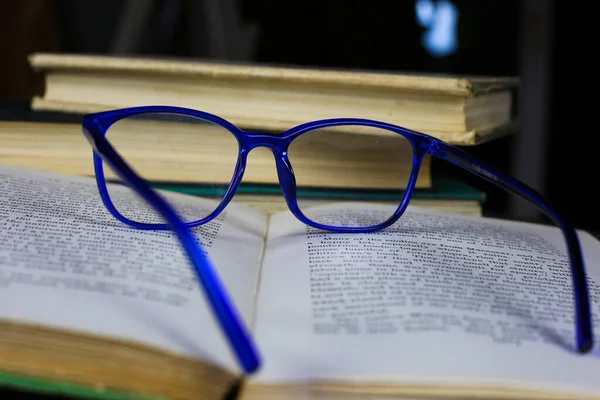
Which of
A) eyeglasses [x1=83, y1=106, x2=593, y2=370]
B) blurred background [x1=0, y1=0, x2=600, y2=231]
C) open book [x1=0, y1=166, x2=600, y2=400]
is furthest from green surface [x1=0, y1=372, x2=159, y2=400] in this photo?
blurred background [x1=0, y1=0, x2=600, y2=231]

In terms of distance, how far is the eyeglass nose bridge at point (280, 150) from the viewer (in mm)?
531

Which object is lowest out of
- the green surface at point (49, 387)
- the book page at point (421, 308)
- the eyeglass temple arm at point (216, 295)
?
the book page at point (421, 308)

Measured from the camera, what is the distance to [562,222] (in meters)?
0.45

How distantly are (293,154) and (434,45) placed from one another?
0.56 metres

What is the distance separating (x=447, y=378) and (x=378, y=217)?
25 centimetres

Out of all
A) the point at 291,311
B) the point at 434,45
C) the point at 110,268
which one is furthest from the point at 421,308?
the point at 434,45

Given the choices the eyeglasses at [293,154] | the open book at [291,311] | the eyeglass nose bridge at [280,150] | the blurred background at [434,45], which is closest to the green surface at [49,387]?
the open book at [291,311]

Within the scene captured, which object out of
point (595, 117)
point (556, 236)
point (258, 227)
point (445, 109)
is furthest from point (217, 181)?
point (595, 117)

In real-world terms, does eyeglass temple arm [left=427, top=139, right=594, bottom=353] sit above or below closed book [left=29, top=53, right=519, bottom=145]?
below

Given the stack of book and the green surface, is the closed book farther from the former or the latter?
the green surface

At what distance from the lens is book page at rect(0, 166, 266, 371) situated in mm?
334

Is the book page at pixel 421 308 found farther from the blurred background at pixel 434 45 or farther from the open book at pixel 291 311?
the blurred background at pixel 434 45

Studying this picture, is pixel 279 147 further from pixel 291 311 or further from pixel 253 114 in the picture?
pixel 291 311

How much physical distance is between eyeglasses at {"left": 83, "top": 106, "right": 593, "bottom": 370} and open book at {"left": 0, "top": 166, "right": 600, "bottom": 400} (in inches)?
0.9
